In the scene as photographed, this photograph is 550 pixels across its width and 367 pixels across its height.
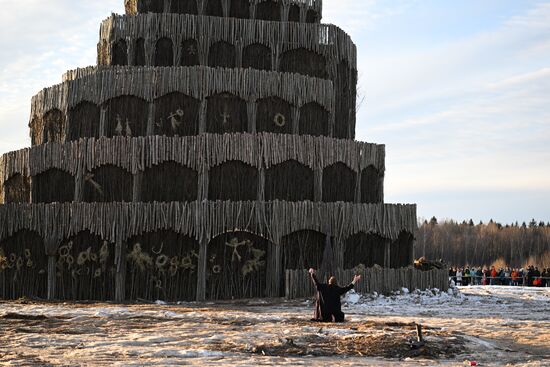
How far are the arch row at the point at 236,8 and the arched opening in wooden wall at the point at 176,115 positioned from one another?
6.52 meters

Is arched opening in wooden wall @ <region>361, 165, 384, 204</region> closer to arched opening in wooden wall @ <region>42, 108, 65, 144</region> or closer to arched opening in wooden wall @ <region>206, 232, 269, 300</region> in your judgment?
arched opening in wooden wall @ <region>206, 232, 269, 300</region>

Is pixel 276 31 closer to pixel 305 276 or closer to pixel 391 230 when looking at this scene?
pixel 391 230

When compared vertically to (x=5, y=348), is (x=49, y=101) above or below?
above

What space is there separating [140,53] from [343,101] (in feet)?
30.2

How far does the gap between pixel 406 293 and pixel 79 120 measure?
47.9 feet

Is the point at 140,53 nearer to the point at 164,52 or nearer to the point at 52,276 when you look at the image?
the point at 164,52

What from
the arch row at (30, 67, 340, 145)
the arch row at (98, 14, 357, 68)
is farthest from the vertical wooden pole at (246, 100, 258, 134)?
the arch row at (98, 14, 357, 68)

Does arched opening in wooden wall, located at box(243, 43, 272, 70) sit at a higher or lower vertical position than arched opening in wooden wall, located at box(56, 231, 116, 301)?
higher

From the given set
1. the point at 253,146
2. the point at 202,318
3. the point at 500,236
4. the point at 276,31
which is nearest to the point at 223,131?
the point at 253,146

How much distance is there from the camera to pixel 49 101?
29.5 meters

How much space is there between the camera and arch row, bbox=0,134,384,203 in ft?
83.0

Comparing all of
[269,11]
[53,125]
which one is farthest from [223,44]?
[53,125]

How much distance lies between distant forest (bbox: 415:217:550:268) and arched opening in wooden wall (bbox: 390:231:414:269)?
68.3 metres

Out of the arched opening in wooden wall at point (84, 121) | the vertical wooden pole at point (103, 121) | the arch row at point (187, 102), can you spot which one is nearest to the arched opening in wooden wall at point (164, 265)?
the arch row at point (187, 102)
